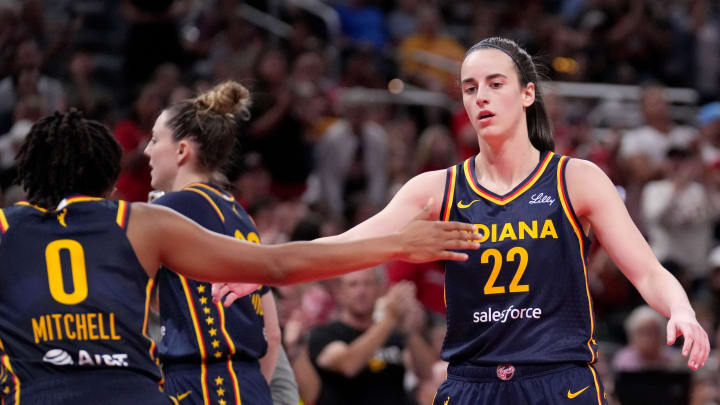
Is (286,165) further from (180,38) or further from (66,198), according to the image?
(66,198)

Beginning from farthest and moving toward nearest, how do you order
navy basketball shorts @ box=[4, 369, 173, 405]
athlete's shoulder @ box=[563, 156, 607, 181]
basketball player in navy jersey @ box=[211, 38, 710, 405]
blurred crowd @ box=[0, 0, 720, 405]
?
1. blurred crowd @ box=[0, 0, 720, 405]
2. athlete's shoulder @ box=[563, 156, 607, 181]
3. basketball player in navy jersey @ box=[211, 38, 710, 405]
4. navy basketball shorts @ box=[4, 369, 173, 405]

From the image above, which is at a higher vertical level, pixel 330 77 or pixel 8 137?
pixel 330 77

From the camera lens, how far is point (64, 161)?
3.65 metres

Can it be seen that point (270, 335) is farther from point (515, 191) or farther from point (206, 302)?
point (515, 191)

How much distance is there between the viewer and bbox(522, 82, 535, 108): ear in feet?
15.2

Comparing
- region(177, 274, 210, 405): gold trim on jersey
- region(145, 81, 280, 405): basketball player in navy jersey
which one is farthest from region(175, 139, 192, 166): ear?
region(177, 274, 210, 405): gold trim on jersey

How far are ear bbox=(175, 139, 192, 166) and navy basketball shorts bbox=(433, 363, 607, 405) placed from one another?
179 cm

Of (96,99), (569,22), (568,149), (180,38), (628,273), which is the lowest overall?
(628,273)

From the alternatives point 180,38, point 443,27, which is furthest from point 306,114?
point 443,27

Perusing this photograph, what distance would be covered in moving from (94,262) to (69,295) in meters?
0.14

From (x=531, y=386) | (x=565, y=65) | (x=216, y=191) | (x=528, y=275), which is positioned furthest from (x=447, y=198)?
(x=565, y=65)

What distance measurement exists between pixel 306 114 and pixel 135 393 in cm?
758

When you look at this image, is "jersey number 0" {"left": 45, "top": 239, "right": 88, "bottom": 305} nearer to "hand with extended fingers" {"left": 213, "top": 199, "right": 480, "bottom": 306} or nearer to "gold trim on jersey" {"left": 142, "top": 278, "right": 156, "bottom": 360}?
"gold trim on jersey" {"left": 142, "top": 278, "right": 156, "bottom": 360}

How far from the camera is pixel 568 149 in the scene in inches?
428
